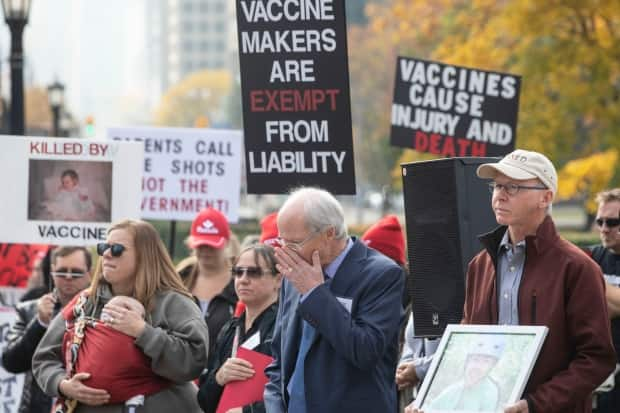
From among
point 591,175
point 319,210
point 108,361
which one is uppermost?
point 591,175

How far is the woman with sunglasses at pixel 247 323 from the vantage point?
8.16m

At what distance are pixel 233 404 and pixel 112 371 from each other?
25.4 inches

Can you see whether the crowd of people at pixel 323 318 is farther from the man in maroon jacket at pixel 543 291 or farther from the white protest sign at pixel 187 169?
the white protest sign at pixel 187 169

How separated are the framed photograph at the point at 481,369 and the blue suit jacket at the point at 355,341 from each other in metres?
0.62

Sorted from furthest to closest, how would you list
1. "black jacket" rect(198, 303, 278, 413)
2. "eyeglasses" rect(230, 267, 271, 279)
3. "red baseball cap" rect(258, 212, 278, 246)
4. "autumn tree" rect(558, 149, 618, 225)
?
"autumn tree" rect(558, 149, 618, 225) → "red baseball cap" rect(258, 212, 278, 246) → "eyeglasses" rect(230, 267, 271, 279) → "black jacket" rect(198, 303, 278, 413)

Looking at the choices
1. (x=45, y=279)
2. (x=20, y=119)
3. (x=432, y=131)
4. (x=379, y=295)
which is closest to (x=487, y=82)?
(x=432, y=131)

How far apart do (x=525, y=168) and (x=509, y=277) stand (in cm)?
44

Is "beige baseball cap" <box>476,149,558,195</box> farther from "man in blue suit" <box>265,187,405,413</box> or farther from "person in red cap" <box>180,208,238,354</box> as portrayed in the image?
"person in red cap" <box>180,208,238,354</box>

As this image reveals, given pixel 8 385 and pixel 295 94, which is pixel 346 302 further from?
pixel 8 385

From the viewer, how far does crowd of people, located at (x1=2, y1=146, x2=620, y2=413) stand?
19.4ft

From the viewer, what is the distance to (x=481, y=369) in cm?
580

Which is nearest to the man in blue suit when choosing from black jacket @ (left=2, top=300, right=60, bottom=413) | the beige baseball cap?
the beige baseball cap

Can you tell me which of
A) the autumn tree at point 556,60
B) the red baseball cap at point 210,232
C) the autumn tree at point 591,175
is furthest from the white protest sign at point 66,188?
the autumn tree at point 591,175

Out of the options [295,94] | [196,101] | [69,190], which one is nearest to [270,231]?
[295,94]
